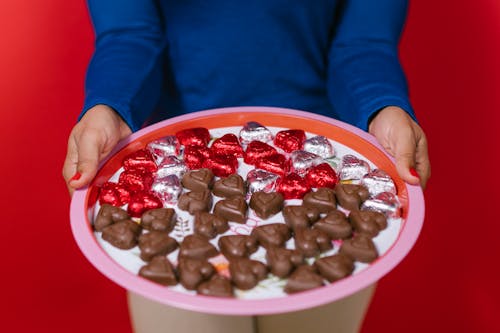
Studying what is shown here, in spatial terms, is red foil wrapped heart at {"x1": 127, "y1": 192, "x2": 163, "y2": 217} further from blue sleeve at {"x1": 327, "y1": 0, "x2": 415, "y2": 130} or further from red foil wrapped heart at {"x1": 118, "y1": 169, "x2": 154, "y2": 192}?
blue sleeve at {"x1": 327, "y1": 0, "x2": 415, "y2": 130}

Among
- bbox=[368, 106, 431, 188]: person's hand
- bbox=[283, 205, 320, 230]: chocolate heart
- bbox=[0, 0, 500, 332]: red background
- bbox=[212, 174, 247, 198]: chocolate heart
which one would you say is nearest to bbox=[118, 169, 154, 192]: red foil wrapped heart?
bbox=[212, 174, 247, 198]: chocolate heart

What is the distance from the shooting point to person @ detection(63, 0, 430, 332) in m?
1.02

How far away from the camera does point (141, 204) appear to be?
87 centimetres

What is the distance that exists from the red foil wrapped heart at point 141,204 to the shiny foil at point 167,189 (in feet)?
0.05

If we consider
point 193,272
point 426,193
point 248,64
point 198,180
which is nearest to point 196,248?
point 193,272

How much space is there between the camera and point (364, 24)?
1174 millimetres

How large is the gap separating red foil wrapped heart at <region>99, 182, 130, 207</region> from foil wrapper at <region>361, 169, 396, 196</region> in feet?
1.10

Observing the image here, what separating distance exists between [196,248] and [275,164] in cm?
23

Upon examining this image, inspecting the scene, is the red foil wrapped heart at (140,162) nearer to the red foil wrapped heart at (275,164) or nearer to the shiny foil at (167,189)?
the shiny foil at (167,189)

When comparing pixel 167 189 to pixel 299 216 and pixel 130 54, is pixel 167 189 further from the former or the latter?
pixel 130 54

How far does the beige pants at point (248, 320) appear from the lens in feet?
2.89

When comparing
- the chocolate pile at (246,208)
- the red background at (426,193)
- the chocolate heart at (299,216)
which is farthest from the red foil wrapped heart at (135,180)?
the red background at (426,193)

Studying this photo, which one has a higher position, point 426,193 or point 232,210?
point 232,210

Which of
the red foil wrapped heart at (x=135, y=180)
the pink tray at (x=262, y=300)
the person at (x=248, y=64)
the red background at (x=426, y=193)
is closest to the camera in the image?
the pink tray at (x=262, y=300)
